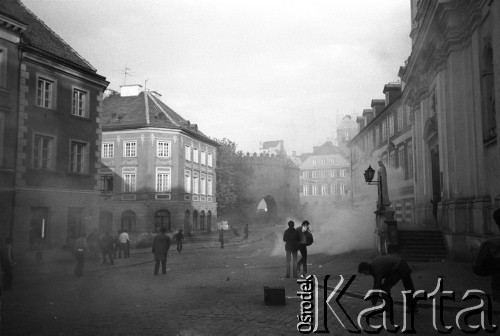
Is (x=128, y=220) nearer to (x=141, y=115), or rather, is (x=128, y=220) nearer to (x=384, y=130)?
(x=141, y=115)

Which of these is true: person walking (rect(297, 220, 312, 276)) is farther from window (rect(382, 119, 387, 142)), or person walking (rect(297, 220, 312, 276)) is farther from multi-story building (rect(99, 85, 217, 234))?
multi-story building (rect(99, 85, 217, 234))

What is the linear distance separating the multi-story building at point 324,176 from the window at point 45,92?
5320 cm

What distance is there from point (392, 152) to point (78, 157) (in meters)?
24.1

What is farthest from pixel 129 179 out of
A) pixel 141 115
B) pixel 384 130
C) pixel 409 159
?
pixel 409 159

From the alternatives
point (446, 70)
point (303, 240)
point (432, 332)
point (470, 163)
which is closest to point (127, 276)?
point (303, 240)

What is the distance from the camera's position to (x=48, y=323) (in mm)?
7789

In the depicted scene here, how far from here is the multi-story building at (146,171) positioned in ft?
144

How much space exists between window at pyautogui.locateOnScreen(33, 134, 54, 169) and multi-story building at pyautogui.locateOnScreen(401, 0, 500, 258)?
17.0 m

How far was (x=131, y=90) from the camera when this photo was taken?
4994 centimetres

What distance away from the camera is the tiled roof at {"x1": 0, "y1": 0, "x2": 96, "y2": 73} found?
20.9 meters

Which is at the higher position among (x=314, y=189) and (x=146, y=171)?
(x=146, y=171)

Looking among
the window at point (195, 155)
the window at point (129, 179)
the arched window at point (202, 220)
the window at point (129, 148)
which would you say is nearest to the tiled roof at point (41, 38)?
the window at point (129, 148)

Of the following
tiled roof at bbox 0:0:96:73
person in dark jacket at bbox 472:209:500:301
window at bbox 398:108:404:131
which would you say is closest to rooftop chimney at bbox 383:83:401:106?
window at bbox 398:108:404:131

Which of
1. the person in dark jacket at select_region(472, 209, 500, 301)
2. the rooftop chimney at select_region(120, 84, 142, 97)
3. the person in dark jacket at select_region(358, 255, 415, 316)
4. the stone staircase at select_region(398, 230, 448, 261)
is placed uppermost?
the rooftop chimney at select_region(120, 84, 142, 97)
